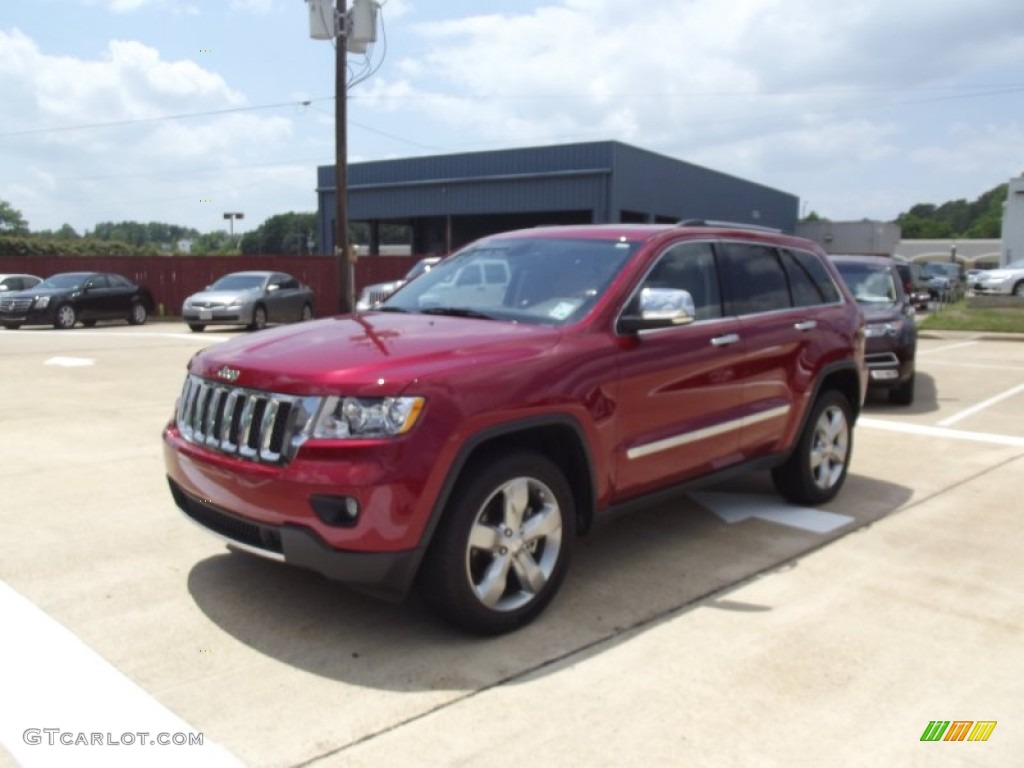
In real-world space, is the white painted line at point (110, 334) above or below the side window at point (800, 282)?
below

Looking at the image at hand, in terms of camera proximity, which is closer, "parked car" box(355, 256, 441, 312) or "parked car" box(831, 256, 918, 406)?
"parked car" box(355, 256, 441, 312)

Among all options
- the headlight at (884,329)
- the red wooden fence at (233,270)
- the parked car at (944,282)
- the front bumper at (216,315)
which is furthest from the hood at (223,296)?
the parked car at (944,282)

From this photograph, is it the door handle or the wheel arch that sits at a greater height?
the door handle

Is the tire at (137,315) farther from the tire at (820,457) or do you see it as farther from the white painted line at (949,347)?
the tire at (820,457)

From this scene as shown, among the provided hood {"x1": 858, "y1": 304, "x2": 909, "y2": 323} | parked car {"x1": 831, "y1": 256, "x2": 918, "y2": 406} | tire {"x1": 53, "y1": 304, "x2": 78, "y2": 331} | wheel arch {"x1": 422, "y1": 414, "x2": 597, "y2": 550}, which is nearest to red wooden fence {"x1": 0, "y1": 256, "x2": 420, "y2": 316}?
tire {"x1": 53, "y1": 304, "x2": 78, "y2": 331}

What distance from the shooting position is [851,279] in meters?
11.6

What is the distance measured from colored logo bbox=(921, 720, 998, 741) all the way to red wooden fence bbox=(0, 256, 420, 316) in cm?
2521

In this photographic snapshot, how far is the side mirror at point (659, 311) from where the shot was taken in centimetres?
419

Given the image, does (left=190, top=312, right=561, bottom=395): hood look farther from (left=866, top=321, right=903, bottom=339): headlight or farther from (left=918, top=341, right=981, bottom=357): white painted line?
(left=918, top=341, right=981, bottom=357): white painted line

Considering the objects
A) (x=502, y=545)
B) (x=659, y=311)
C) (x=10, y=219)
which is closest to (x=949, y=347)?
(x=659, y=311)

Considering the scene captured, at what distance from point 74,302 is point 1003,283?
92.5 feet

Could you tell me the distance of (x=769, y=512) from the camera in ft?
19.0

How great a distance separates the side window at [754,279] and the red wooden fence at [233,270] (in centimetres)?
2273

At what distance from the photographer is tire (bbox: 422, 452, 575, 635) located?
11.6ft
